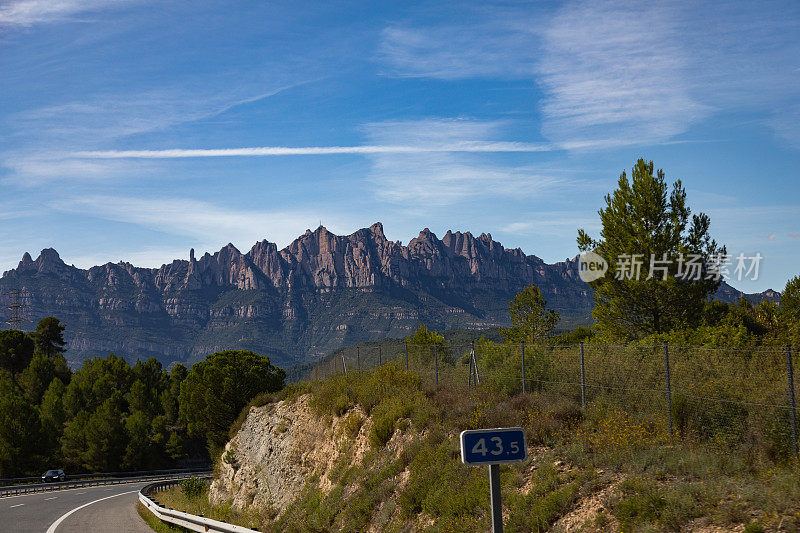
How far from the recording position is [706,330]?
27.9 meters

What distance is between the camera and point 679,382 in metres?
15.0

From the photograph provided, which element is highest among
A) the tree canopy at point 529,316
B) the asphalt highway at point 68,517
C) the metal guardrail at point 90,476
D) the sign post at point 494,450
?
the tree canopy at point 529,316

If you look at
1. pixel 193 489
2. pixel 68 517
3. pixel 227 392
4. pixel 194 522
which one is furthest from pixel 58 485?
pixel 194 522

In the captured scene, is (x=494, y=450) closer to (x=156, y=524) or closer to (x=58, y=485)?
(x=156, y=524)

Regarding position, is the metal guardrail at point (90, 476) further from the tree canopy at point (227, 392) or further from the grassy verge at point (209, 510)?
the grassy verge at point (209, 510)

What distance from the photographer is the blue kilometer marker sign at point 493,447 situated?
670 centimetres

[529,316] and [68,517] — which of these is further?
[529,316]

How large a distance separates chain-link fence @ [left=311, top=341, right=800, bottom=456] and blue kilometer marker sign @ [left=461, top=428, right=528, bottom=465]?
24.7 ft

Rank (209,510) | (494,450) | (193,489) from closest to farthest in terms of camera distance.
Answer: (494,450) < (209,510) < (193,489)

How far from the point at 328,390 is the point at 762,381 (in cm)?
1565

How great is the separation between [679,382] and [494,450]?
10.2 metres

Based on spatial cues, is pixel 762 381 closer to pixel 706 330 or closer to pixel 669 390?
pixel 669 390

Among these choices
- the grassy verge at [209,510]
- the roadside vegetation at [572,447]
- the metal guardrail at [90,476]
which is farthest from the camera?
the metal guardrail at [90,476]

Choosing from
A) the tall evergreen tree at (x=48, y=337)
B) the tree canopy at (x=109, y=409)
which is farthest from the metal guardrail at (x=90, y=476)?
the tall evergreen tree at (x=48, y=337)
